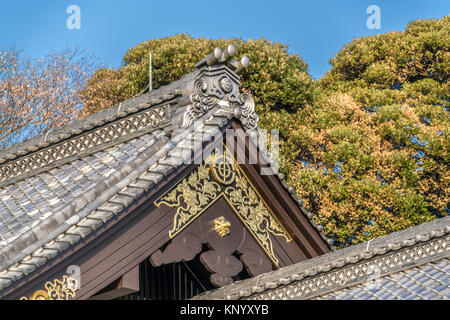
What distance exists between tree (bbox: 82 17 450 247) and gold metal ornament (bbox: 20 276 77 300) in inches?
695

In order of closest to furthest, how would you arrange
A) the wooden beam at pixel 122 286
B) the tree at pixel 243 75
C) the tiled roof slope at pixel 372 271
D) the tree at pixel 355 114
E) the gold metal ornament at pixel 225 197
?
the tiled roof slope at pixel 372 271 → the wooden beam at pixel 122 286 → the gold metal ornament at pixel 225 197 → the tree at pixel 355 114 → the tree at pixel 243 75

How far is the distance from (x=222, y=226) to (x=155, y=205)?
37.6 inches

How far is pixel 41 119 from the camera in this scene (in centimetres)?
2656

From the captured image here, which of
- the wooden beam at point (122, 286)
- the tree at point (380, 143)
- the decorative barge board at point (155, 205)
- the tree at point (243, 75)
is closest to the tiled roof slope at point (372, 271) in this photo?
the wooden beam at point (122, 286)

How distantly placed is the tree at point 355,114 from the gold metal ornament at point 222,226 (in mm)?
15829

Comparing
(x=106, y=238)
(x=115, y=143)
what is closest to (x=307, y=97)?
(x=115, y=143)

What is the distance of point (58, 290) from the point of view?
4973 millimetres

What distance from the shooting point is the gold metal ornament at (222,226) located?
6582mm

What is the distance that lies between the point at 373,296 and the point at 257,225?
7.21 ft

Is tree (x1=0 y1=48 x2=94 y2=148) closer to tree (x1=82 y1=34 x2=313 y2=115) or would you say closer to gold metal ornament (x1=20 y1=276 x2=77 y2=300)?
tree (x1=82 y1=34 x2=313 y2=115)

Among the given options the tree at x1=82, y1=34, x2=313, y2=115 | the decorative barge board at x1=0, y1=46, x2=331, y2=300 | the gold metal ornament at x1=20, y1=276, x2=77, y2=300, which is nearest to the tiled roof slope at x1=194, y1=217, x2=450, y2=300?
the decorative barge board at x1=0, y1=46, x2=331, y2=300

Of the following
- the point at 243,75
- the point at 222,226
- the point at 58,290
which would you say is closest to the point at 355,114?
the point at 243,75

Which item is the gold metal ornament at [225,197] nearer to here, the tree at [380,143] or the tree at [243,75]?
the tree at [380,143]
